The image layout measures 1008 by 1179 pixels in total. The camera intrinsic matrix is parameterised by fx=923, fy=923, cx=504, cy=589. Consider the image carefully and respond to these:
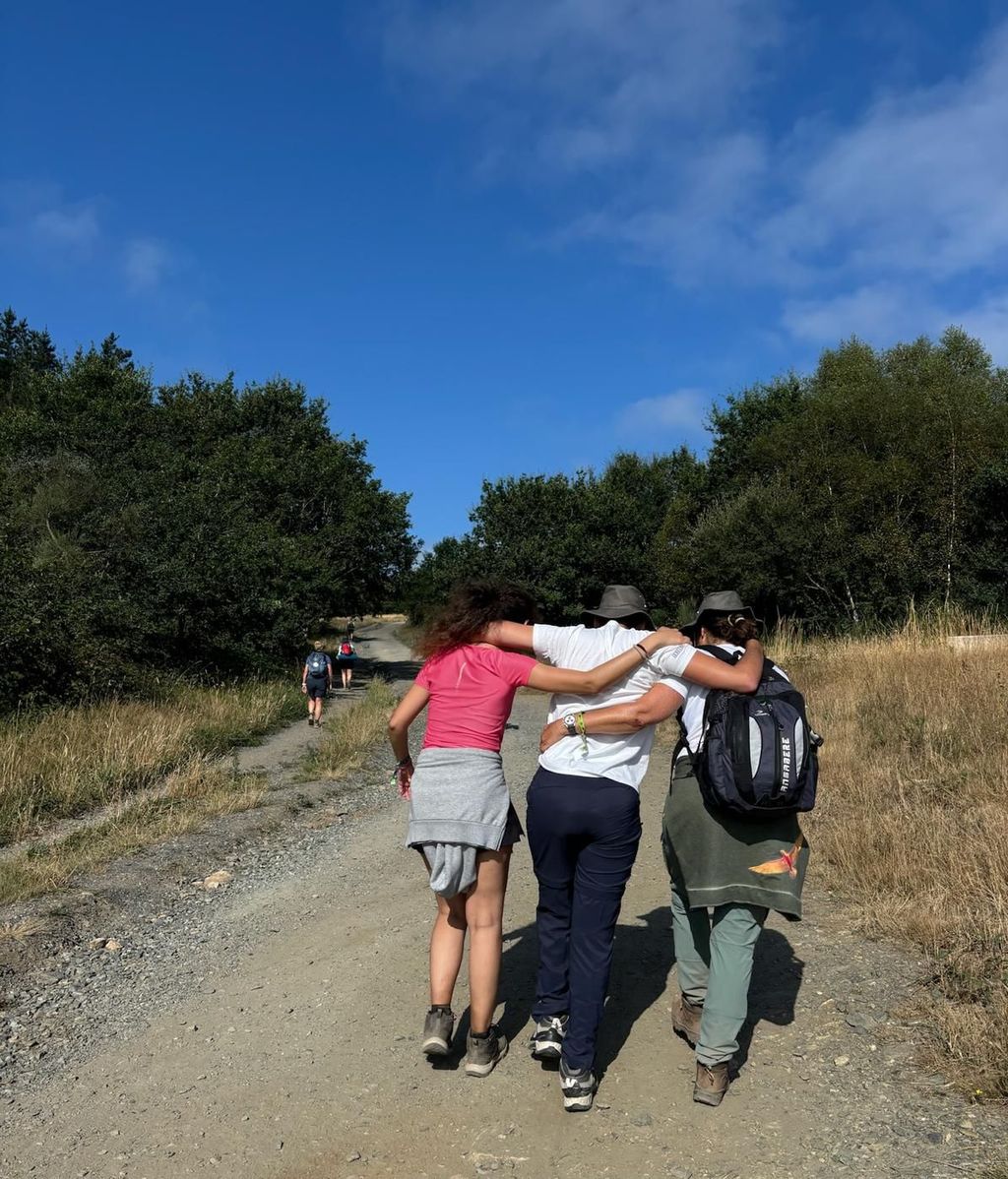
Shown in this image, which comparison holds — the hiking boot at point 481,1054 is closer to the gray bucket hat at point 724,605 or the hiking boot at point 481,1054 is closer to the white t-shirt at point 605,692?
the white t-shirt at point 605,692

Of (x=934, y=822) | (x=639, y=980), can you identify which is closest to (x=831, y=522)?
(x=934, y=822)

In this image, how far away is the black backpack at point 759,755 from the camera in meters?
3.30

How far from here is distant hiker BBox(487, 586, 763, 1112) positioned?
336 centimetres

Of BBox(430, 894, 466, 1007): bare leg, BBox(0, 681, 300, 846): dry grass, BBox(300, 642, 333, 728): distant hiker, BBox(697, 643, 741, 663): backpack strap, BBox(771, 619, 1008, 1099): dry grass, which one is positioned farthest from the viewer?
BBox(300, 642, 333, 728): distant hiker

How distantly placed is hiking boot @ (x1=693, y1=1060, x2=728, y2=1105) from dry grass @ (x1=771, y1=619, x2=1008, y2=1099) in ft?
2.82

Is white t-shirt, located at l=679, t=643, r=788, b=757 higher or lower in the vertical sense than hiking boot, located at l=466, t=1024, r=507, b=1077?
higher

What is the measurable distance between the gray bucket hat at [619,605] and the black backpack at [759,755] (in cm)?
45

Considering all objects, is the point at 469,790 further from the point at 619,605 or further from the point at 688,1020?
the point at 688,1020

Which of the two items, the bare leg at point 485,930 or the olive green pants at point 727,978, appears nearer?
the olive green pants at point 727,978

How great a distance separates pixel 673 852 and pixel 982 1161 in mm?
1361

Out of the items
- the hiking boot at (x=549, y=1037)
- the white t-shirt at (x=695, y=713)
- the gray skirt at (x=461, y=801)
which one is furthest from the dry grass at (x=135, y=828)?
the white t-shirt at (x=695, y=713)

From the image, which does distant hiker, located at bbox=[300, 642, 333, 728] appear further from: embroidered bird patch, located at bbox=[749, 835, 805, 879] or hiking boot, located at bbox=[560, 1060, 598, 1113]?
embroidered bird patch, located at bbox=[749, 835, 805, 879]

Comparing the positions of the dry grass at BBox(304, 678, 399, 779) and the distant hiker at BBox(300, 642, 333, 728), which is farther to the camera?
the distant hiker at BBox(300, 642, 333, 728)

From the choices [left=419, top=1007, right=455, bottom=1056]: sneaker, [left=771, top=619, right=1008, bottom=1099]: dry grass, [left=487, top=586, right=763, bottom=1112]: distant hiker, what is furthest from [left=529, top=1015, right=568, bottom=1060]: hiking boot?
[left=771, top=619, right=1008, bottom=1099]: dry grass
